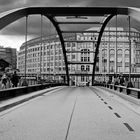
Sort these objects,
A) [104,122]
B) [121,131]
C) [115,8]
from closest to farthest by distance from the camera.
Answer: [121,131], [104,122], [115,8]

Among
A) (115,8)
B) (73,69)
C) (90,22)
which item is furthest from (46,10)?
(73,69)

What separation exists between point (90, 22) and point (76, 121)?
3442cm

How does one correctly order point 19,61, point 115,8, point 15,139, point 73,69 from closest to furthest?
point 15,139
point 115,8
point 73,69
point 19,61

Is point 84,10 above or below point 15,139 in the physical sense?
above

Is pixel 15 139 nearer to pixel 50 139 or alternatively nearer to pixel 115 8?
pixel 50 139

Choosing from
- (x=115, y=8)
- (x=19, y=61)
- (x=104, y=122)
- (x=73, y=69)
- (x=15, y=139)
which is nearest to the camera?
(x=15, y=139)

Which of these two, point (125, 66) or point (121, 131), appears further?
point (125, 66)

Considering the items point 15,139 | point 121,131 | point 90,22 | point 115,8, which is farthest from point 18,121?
point 90,22

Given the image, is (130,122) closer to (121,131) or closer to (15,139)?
(121,131)

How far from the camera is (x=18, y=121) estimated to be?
→ 29.6 feet

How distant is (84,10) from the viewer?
95.5 feet

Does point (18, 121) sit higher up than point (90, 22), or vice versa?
point (90, 22)

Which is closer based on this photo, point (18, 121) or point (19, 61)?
point (18, 121)

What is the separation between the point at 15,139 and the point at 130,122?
4182 millimetres
